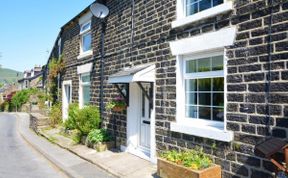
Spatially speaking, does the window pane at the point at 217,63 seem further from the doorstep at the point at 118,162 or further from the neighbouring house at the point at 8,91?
the neighbouring house at the point at 8,91

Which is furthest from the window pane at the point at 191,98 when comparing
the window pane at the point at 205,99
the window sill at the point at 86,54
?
the window sill at the point at 86,54

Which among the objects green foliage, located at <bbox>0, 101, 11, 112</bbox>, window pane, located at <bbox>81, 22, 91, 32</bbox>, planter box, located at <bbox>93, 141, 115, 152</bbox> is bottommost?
green foliage, located at <bbox>0, 101, 11, 112</bbox>

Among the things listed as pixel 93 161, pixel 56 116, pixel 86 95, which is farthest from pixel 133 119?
pixel 56 116

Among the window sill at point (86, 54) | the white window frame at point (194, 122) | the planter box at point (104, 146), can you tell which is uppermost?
the window sill at point (86, 54)

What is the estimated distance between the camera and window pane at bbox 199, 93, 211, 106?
21.2 feet

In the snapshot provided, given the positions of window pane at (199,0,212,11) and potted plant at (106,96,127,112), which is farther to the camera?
potted plant at (106,96,127,112)

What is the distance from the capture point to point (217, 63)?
6.18m

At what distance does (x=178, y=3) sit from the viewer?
23.2 ft

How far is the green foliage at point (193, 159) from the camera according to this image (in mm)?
5648

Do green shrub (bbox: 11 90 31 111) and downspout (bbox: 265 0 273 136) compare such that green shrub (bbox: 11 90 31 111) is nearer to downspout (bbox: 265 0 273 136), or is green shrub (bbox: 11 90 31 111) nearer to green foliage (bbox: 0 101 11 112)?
green foliage (bbox: 0 101 11 112)

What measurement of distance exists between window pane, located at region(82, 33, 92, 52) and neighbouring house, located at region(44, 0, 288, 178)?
2546 millimetres

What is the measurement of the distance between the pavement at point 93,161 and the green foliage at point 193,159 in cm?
98

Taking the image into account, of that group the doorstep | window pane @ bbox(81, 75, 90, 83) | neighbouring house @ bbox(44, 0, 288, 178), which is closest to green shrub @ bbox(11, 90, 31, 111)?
→ window pane @ bbox(81, 75, 90, 83)

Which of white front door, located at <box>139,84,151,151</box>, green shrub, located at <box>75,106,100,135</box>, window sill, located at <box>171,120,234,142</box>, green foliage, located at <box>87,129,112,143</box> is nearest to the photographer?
window sill, located at <box>171,120,234,142</box>
